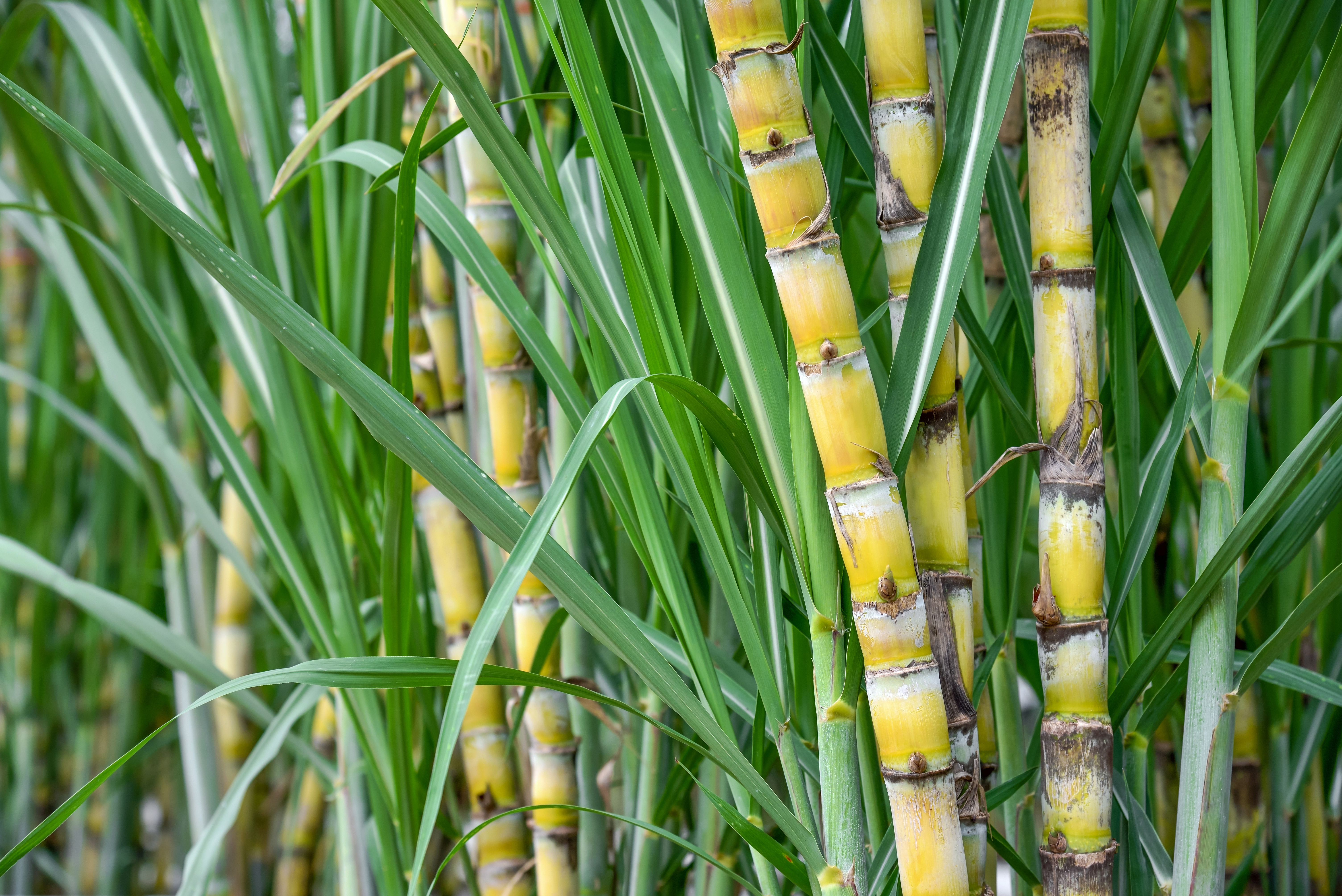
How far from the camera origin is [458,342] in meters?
0.56

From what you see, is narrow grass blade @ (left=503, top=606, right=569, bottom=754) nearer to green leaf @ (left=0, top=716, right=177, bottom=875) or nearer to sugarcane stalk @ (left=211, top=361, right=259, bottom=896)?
green leaf @ (left=0, top=716, right=177, bottom=875)

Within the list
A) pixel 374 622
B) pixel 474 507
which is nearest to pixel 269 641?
pixel 374 622

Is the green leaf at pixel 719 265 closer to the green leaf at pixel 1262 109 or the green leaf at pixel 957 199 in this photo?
the green leaf at pixel 957 199

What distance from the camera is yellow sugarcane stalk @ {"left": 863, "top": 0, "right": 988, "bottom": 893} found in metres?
0.27

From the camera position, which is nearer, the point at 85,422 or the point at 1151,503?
the point at 1151,503

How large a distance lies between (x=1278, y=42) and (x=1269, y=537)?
6.8 inches

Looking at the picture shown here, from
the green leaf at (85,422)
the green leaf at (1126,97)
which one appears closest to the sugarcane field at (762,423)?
the green leaf at (1126,97)

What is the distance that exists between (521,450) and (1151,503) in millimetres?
273

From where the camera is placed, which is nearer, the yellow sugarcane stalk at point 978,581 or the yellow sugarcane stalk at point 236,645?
the yellow sugarcane stalk at point 978,581

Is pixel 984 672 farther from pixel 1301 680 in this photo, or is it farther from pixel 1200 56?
pixel 1200 56

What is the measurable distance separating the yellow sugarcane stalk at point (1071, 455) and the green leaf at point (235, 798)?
37 centimetres

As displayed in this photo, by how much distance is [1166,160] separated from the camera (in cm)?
53

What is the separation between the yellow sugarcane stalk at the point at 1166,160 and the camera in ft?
1.69

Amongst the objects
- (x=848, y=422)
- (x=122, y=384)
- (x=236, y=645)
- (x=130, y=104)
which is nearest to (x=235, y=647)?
(x=236, y=645)
